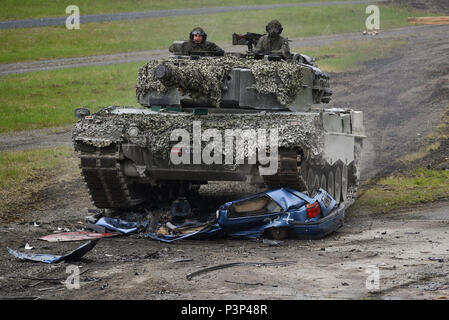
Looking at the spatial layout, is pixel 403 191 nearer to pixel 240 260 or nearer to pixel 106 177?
pixel 106 177

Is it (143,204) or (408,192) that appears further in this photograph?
(408,192)

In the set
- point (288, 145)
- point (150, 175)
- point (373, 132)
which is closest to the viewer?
point (288, 145)

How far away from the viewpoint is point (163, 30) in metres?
38.2

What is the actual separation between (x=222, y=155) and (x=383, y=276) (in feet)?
12.5

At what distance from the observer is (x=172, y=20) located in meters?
39.9

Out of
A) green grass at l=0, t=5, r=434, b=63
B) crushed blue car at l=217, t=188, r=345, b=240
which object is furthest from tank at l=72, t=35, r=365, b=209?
green grass at l=0, t=5, r=434, b=63

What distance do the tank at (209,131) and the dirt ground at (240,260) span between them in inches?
39.2

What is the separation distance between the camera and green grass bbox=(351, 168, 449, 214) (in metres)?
14.4

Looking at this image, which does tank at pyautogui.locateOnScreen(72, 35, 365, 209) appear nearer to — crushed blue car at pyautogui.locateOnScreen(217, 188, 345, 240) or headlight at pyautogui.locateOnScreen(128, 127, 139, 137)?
headlight at pyautogui.locateOnScreen(128, 127, 139, 137)

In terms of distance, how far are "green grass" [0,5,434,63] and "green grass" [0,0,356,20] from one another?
2854 mm

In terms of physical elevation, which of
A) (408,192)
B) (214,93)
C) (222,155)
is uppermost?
(214,93)

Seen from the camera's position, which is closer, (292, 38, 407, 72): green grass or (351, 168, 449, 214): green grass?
(351, 168, 449, 214): green grass
